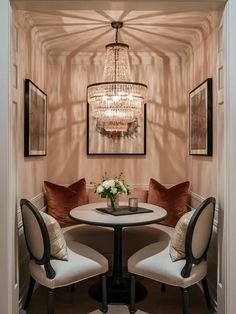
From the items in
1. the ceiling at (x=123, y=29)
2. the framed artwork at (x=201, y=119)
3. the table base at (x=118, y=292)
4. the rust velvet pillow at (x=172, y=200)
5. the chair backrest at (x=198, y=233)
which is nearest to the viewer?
the chair backrest at (x=198, y=233)

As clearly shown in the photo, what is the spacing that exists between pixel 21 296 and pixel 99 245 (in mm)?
1124

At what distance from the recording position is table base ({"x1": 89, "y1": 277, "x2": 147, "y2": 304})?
3.09m

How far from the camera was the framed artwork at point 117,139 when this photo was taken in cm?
452

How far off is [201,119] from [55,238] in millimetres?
2056

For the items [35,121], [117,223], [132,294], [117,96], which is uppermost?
[117,96]

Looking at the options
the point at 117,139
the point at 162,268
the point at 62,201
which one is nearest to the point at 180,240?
the point at 162,268

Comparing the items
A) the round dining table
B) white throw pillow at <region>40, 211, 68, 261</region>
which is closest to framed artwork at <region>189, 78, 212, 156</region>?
the round dining table

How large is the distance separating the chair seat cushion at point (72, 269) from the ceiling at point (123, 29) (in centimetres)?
215

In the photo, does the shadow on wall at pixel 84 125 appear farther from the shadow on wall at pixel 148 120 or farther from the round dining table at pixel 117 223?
the round dining table at pixel 117 223

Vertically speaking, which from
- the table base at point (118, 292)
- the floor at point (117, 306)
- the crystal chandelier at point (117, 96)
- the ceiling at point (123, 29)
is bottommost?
the floor at point (117, 306)

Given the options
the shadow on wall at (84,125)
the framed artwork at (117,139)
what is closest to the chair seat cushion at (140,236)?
the shadow on wall at (84,125)

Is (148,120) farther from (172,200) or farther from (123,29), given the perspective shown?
(123,29)

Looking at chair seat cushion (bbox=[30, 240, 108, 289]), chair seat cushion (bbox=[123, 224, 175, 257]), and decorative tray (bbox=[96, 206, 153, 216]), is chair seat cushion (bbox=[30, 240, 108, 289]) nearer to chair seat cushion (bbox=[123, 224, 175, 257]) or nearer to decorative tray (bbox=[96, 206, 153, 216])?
decorative tray (bbox=[96, 206, 153, 216])

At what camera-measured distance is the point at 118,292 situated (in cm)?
317
